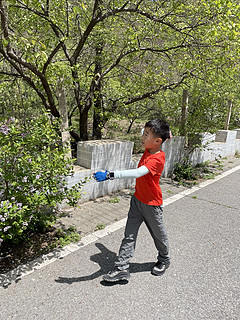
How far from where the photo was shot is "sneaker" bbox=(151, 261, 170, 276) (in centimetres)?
306

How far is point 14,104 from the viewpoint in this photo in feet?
20.4

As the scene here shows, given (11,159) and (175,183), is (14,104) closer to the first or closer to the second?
(11,159)

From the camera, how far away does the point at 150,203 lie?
2881 mm

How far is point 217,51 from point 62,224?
16.6 ft

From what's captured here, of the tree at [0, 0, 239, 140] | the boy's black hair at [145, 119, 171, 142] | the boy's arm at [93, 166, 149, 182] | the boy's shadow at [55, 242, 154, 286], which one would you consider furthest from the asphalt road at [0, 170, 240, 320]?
the tree at [0, 0, 239, 140]

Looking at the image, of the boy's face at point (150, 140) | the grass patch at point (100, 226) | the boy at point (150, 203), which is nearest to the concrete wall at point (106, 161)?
the grass patch at point (100, 226)

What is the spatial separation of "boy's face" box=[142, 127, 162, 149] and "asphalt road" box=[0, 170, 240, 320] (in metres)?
1.52

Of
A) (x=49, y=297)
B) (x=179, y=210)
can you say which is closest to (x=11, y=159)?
(x=49, y=297)

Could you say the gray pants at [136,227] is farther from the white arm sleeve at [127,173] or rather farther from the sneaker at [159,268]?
the white arm sleeve at [127,173]

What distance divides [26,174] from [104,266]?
145 centimetres

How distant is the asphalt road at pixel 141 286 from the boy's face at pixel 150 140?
4.98 feet

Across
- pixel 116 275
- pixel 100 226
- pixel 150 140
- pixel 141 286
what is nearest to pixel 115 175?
pixel 150 140

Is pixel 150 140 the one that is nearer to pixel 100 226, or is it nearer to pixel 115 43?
pixel 100 226

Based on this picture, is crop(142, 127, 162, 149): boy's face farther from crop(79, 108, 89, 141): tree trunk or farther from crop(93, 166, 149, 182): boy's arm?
crop(79, 108, 89, 141): tree trunk
